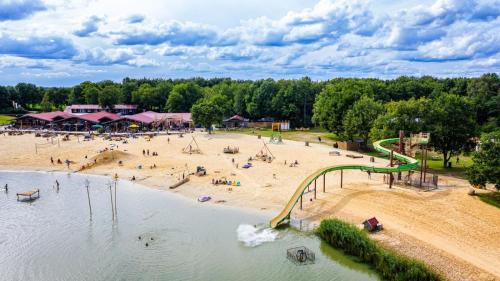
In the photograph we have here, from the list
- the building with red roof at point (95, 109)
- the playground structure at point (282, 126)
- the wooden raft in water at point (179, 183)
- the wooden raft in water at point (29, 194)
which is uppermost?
the building with red roof at point (95, 109)

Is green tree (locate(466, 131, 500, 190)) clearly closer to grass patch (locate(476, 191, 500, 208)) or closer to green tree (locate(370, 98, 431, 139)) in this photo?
grass patch (locate(476, 191, 500, 208))

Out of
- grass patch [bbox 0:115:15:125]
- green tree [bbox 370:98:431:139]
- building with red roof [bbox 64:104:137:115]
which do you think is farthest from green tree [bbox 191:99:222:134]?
grass patch [bbox 0:115:15:125]

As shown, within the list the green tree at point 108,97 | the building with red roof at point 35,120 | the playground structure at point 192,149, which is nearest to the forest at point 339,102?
the green tree at point 108,97

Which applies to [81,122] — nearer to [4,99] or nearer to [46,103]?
[46,103]

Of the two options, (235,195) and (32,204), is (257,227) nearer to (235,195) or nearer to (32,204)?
(235,195)

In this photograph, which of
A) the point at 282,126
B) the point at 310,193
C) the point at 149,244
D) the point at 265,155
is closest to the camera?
the point at 149,244

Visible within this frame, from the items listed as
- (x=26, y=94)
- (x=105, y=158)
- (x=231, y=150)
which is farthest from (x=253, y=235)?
(x=26, y=94)

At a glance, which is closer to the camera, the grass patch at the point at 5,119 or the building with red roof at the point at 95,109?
the grass patch at the point at 5,119

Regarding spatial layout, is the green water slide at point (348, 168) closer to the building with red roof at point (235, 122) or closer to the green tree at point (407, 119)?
the green tree at point (407, 119)
